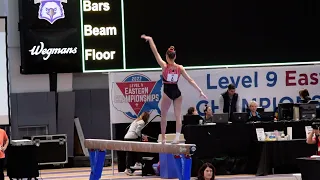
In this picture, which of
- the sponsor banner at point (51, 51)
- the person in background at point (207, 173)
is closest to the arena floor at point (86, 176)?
the person in background at point (207, 173)

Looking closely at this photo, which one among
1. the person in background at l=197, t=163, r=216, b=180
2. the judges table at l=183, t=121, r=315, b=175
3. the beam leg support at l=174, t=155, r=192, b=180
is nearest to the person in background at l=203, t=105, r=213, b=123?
the judges table at l=183, t=121, r=315, b=175

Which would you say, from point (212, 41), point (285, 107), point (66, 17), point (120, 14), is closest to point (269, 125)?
point (285, 107)

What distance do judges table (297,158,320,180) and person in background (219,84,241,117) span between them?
17.5 ft

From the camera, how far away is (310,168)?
1147 centimetres

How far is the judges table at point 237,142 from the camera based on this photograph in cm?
1620

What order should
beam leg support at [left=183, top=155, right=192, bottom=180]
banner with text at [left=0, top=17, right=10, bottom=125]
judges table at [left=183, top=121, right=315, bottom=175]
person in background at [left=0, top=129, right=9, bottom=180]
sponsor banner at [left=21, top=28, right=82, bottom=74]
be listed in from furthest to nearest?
sponsor banner at [left=21, top=28, right=82, bottom=74] → banner with text at [left=0, top=17, right=10, bottom=125] → judges table at [left=183, top=121, right=315, bottom=175] → person in background at [left=0, top=129, right=9, bottom=180] → beam leg support at [left=183, top=155, right=192, bottom=180]

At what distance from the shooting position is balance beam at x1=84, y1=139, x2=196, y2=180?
35.5ft

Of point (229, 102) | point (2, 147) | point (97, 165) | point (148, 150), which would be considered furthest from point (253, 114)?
point (148, 150)

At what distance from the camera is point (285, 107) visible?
54.3ft

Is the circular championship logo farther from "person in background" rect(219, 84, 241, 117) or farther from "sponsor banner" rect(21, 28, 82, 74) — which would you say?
"sponsor banner" rect(21, 28, 82, 74)

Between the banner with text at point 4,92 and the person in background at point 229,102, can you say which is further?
the banner with text at point 4,92

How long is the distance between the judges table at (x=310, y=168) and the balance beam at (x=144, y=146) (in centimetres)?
190

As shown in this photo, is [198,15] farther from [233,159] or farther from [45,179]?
[45,179]

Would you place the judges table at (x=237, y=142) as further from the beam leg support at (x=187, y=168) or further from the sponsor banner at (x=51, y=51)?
the beam leg support at (x=187, y=168)
